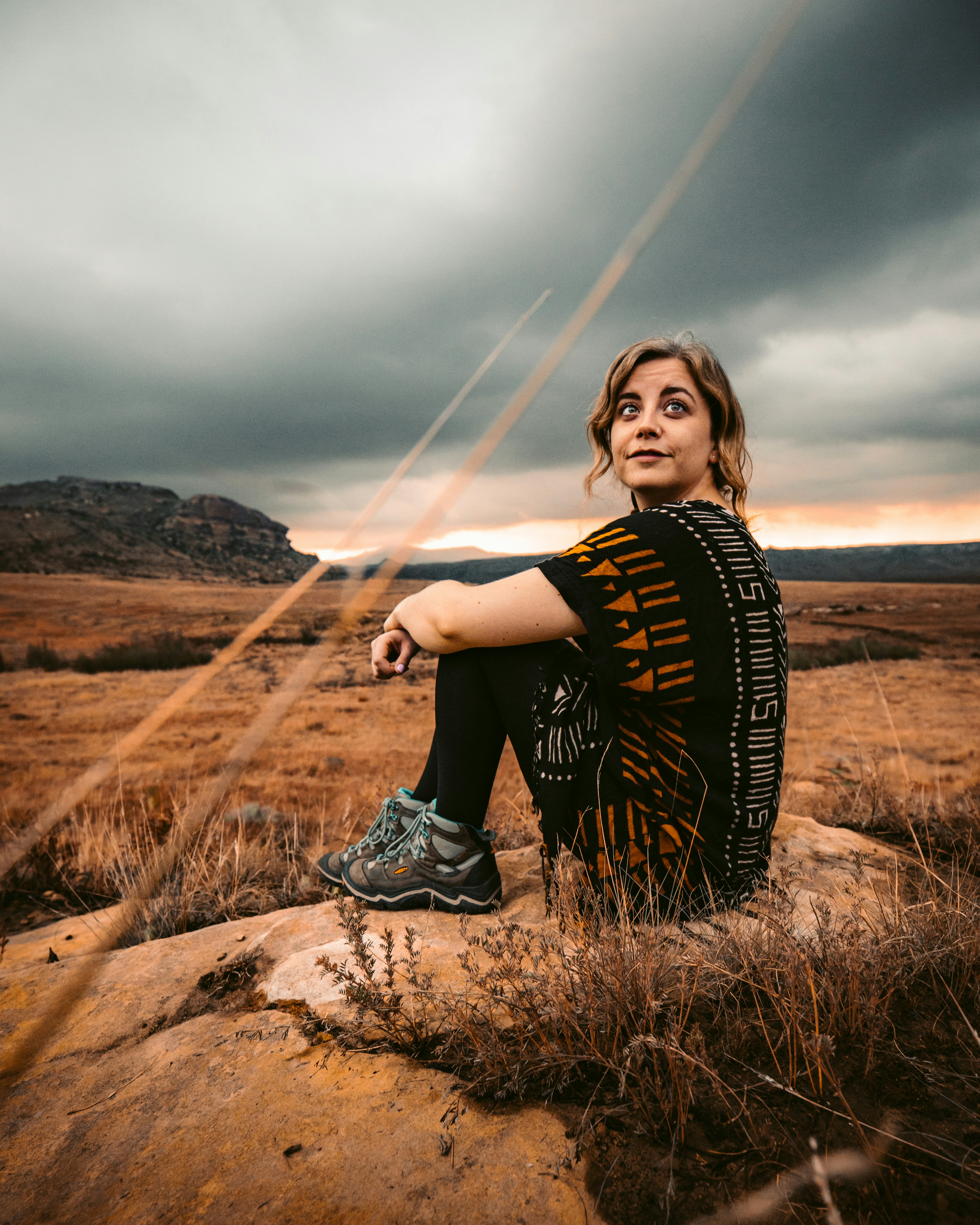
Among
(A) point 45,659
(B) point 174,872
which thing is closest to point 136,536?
(A) point 45,659

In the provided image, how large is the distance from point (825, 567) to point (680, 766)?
69.3 meters

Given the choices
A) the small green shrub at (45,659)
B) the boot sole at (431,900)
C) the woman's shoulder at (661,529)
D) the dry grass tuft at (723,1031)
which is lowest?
the boot sole at (431,900)

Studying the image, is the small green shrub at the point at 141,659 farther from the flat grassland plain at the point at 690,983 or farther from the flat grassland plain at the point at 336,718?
the flat grassland plain at the point at 690,983

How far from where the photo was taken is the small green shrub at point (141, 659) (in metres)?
13.6

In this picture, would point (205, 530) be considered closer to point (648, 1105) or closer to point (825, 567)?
point (825, 567)

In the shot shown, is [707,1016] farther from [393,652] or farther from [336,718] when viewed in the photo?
[336,718]

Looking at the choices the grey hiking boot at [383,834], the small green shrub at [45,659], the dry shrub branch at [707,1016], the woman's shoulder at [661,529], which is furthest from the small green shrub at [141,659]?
the woman's shoulder at [661,529]

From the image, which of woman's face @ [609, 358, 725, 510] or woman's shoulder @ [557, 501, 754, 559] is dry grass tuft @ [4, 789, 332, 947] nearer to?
woman's shoulder @ [557, 501, 754, 559]

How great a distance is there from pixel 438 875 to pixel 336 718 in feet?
24.0

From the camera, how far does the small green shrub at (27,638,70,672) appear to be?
43.4ft

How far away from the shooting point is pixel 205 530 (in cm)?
6831

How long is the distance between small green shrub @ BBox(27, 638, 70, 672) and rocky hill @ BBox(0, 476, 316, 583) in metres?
16.1

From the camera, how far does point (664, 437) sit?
186cm

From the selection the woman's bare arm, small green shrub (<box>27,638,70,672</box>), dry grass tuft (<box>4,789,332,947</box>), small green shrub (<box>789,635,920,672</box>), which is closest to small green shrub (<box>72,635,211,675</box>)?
small green shrub (<box>27,638,70,672</box>)
